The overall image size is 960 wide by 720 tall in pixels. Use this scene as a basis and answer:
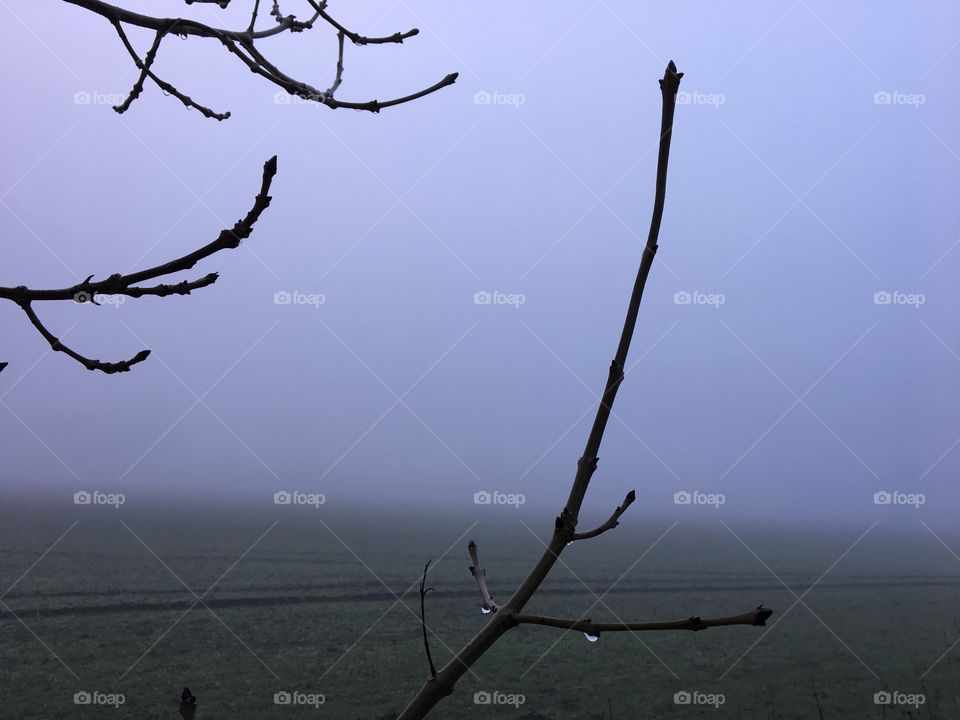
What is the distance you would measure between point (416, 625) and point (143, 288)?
11.6ft

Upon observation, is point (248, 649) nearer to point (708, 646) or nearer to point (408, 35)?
point (708, 646)

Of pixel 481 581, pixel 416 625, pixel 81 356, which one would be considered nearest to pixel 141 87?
pixel 81 356

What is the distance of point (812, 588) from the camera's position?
163 inches

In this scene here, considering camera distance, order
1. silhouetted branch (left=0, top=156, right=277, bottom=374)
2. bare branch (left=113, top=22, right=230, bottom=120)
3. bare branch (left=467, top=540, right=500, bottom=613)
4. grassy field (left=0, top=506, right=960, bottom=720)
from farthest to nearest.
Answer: grassy field (left=0, top=506, right=960, bottom=720) < bare branch (left=113, top=22, right=230, bottom=120) < bare branch (left=467, top=540, right=500, bottom=613) < silhouetted branch (left=0, top=156, right=277, bottom=374)

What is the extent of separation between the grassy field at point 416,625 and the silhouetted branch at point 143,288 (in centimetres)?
269

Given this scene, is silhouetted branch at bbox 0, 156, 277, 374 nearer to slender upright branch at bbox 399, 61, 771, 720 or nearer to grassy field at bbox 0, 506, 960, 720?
slender upright branch at bbox 399, 61, 771, 720

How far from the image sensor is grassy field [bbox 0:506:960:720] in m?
3.06

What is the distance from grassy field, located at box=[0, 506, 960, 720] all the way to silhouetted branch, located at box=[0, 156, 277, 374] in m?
2.69

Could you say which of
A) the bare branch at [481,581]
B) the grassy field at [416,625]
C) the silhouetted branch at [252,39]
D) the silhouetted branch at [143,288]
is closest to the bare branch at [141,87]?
the silhouetted branch at [252,39]

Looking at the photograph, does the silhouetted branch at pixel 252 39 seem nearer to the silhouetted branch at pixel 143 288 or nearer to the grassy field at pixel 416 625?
the silhouetted branch at pixel 143 288

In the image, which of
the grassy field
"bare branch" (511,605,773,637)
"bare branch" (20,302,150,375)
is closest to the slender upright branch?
"bare branch" (511,605,773,637)

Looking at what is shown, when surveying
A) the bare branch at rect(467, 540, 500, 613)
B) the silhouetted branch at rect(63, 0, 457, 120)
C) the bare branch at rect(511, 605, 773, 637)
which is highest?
the silhouetted branch at rect(63, 0, 457, 120)

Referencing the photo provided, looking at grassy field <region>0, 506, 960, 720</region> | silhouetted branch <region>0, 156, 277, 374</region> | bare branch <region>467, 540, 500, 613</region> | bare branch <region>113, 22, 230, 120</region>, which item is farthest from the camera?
grassy field <region>0, 506, 960, 720</region>

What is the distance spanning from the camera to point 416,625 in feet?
12.2
